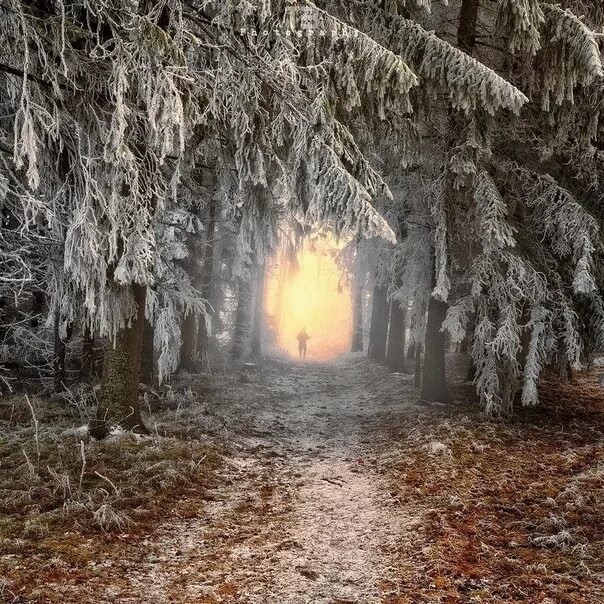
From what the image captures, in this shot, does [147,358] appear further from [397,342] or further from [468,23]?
[468,23]

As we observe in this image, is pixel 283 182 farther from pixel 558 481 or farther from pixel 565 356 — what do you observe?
pixel 565 356

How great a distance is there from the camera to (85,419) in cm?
758

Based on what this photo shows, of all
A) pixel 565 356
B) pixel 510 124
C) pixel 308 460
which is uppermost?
pixel 510 124

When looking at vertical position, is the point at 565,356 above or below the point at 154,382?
above

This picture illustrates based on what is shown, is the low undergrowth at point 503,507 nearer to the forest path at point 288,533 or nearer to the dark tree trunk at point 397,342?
the forest path at point 288,533

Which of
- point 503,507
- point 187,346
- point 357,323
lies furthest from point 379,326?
point 503,507

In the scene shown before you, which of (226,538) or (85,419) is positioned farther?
(85,419)

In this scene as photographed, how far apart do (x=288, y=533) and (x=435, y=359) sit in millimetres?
6835

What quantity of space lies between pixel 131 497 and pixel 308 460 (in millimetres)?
3272

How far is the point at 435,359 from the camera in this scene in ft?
35.2

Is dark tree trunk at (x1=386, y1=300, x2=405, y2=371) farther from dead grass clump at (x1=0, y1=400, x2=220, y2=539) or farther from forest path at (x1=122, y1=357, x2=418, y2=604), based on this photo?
dead grass clump at (x1=0, y1=400, x2=220, y2=539)

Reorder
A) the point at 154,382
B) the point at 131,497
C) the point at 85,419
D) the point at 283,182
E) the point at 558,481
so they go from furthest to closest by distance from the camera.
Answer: the point at 154,382
the point at 85,419
the point at 283,182
the point at 558,481
the point at 131,497

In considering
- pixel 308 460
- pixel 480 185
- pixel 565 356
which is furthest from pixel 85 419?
pixel 565 356

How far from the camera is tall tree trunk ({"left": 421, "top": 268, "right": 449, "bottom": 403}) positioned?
34.7ft
